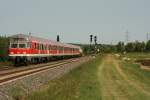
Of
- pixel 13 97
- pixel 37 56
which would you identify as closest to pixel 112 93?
pixel 13 97

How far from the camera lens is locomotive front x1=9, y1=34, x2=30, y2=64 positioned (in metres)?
44.9

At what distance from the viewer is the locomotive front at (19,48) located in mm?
44906

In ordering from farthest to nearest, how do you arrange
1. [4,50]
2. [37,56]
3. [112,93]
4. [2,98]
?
1. [4,50]
2. [37,56]
3. [112,93]
4. [2,98]

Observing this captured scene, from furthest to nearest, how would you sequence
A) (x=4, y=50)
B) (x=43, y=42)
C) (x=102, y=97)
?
(x=4, y=50) → (x=43, y=42) → (x=102, y=97)

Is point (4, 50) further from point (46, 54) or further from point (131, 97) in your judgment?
point (131, 97)

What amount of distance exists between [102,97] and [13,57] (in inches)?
1103

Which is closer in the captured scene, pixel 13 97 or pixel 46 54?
pixel 13 97

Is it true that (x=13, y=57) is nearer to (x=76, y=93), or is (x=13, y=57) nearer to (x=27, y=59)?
(x=27, y=59)

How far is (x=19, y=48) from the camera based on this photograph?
45.3m

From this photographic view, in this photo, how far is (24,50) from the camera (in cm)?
4516

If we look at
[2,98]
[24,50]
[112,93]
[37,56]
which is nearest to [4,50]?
[37,56]

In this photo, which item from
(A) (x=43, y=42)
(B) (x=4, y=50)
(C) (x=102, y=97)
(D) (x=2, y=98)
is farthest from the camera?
(B) (x=4, y=50)

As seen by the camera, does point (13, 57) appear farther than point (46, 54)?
No

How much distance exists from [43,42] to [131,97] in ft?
123
